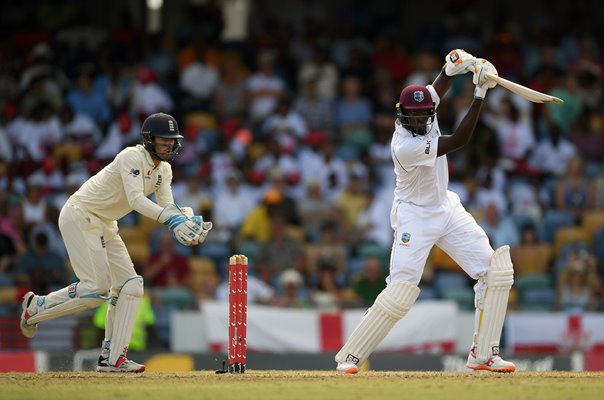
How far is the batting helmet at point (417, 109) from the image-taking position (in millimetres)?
9523

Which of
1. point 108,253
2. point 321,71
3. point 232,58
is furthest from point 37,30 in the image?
point 108,253

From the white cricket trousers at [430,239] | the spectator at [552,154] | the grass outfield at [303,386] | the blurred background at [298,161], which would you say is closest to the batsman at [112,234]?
the grass outfield at [303,386]

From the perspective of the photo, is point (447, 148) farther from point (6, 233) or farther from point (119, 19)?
point (119, 19)

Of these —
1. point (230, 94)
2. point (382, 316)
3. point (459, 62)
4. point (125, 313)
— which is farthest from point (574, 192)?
point (125, 313)

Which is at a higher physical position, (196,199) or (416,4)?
(416,4)

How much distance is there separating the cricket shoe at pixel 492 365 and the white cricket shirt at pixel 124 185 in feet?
8.80

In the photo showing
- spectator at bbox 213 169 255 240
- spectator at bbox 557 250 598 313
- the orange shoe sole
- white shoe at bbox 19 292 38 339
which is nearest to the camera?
the orange shoe sole

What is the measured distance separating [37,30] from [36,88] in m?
1.62

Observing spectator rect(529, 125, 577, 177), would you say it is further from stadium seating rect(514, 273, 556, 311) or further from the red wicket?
the red wicket

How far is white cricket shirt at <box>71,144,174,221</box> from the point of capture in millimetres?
9664

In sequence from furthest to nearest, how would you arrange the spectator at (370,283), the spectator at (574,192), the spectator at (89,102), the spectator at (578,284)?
the spectator at (89,102) → the spectator at (574,192) → the spectator at (370,283) → the spectator at (578,284)

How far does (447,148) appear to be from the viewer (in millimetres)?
9430

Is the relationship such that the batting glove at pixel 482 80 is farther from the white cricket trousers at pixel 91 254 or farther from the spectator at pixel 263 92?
the spectator at pixel 263 92

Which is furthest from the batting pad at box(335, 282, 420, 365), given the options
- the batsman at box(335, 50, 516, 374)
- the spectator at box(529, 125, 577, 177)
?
the spectator at box(529, 125, 577, 177)
